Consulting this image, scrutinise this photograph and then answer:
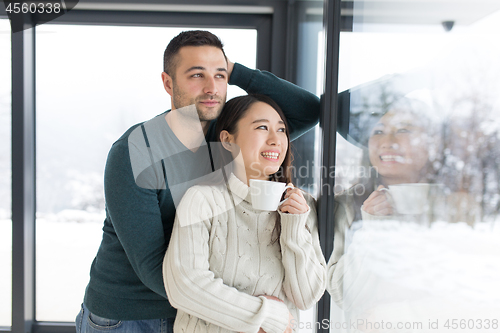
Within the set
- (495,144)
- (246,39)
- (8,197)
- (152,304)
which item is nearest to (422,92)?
(495,144)

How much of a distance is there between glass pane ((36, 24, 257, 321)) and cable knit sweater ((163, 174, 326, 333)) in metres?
1.01

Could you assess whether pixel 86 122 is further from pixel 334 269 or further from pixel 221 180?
pixel 334 269

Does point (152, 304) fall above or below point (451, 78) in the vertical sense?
below

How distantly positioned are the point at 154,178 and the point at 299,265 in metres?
0.45

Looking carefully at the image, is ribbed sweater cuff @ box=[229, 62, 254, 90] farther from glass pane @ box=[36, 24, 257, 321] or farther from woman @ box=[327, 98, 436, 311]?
glass pane @ box=[36, 24, 257, 321]

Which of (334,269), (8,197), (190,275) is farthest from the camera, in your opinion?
(8,197)

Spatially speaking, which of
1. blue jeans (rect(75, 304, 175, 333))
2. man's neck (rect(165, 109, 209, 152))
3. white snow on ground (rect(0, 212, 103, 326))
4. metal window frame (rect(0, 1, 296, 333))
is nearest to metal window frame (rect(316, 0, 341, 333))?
man's neck (rect(165, 109, 209, 152))

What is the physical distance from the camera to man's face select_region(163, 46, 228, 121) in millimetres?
962

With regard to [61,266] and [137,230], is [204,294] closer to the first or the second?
[137,230]

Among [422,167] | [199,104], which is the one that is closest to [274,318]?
[422,167]

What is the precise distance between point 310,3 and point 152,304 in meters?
1.28

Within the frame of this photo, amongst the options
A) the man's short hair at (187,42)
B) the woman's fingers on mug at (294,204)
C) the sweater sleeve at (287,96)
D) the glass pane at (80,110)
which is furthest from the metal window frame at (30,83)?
the woman's fingers on mug at (294,204)

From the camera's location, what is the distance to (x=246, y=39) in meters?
1.76

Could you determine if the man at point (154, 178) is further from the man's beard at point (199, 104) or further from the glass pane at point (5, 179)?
the glass pane at point (5, 179)
